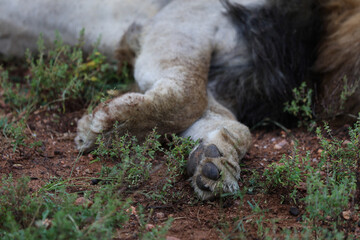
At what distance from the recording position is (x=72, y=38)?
3.11 metres

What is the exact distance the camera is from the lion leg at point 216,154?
72.2 inches

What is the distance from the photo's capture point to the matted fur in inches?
95.3

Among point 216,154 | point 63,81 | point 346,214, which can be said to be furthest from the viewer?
point 63,81

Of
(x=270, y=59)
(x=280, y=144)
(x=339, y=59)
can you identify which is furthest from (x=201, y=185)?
(x=339, y=59)

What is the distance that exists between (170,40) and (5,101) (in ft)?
3.81

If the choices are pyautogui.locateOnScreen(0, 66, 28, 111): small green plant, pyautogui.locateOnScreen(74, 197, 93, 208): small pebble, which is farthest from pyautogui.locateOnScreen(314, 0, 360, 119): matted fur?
pyautogui.locateOnScreen(0, 66, 28, 111): small green plant

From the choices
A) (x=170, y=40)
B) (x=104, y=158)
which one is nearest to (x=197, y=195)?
(x=104, y=158)

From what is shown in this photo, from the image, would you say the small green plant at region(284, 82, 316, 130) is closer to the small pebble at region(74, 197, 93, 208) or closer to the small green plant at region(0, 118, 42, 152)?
the small pebble at region(74, 197, 93, 208)

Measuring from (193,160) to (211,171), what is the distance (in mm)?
139

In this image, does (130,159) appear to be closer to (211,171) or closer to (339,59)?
(211,171)

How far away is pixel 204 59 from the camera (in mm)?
2502

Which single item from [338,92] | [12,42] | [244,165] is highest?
[12,42]

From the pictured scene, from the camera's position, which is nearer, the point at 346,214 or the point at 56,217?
the point at 56,217

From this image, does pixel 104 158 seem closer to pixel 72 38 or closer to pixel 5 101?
pixel 5 101
